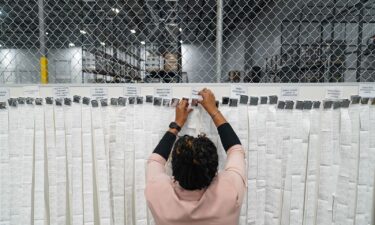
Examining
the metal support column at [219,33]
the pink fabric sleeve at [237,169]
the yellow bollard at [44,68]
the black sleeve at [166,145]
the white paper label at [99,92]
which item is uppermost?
the metal support column at [219,33]

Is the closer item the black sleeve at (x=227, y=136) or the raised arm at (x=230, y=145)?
the raised arm at (x=230, y=145)

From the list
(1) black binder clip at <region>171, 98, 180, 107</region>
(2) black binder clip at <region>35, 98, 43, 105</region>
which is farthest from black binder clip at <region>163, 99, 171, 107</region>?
(2) black binder clip at <region>35, 98, 43, 105</region>

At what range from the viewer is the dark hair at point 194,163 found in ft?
3.52

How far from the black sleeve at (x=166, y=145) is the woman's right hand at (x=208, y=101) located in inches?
7.9

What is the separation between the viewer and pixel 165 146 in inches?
51.3

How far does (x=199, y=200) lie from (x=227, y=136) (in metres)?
0.33

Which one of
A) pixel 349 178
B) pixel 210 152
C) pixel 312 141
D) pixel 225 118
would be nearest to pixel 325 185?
pixel 349 178

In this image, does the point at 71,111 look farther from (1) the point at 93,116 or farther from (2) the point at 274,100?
(2) the point at 274,100

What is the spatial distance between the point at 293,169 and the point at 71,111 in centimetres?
113

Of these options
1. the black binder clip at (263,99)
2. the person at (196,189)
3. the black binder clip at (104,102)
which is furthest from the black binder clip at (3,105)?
the black binder clip at (263,99)

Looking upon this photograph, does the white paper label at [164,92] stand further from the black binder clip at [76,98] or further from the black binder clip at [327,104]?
the black binder clip at [327,104]

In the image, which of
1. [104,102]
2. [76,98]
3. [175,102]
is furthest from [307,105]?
[76,98]

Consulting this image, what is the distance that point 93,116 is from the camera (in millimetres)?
1460

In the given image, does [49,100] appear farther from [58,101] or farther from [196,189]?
[196,189]
